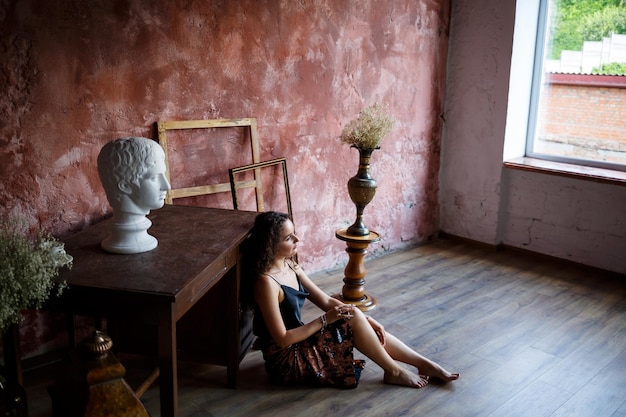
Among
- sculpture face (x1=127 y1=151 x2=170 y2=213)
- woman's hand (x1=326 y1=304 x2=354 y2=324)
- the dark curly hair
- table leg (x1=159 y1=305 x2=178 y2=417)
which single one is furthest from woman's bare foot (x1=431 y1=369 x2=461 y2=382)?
sculpture face (x1=127 y1=151 x2=170 y2=213)

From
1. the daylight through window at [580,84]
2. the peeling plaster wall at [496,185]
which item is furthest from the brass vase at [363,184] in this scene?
the daylight through window at [580,84]

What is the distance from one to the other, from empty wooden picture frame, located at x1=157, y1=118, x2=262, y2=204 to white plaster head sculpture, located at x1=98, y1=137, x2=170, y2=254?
2.99 ft

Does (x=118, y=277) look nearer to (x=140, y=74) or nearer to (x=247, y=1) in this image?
(x=140, y=74)

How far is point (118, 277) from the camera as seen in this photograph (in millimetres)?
2102

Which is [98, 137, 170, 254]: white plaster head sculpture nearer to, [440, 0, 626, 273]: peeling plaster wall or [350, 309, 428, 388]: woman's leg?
[350, 309, 428, 388]: woman's leg

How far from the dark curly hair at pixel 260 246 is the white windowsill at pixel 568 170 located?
9.12ft

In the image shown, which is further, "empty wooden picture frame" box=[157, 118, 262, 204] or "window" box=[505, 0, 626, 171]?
"window" box=[505, 0, 626, 171]

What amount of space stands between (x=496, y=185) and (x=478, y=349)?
6.77ft

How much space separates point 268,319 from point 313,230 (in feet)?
5.31

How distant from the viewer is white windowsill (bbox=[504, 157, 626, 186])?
4.36 meters

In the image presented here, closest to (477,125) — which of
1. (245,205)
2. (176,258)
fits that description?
(245,205)

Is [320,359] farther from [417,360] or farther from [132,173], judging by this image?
[132,173]

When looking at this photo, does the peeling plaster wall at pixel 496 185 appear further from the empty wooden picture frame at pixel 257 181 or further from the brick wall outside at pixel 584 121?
the empty wooden picture frame at pixel 257 181

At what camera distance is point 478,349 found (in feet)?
10.8
